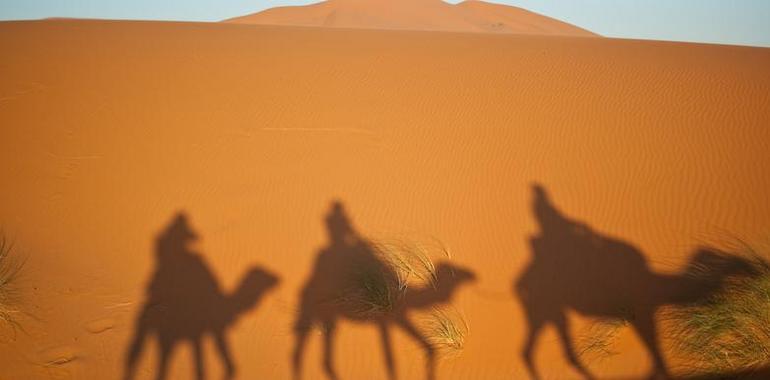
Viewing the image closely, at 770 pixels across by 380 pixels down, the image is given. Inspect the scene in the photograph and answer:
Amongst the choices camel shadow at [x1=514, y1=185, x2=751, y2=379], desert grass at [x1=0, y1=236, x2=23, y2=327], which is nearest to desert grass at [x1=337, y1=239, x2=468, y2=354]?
camel shadow at [x1=514, y1=185, x2=751, y2=379]

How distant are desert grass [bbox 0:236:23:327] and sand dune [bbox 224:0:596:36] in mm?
52359

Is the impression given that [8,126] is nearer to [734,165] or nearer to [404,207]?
[404,207]

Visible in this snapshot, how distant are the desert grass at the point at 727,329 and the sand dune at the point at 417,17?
175 ft

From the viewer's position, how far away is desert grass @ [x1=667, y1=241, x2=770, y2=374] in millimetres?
3340

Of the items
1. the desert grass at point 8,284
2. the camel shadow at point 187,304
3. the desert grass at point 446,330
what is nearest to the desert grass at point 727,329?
the desert grass at point 446,330

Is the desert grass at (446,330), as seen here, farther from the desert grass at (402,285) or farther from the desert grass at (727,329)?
the desert grass at (727,329)

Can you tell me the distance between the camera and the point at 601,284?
441 centimetres

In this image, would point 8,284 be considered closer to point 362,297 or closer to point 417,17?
point 362,297

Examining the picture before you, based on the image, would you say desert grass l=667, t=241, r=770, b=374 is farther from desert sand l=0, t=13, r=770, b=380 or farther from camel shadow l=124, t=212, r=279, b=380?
camel shadow l=124, t=212, r=279, b=380

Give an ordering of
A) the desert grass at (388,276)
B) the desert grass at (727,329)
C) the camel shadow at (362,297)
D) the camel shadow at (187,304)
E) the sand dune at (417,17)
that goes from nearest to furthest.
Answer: the desert grass at (727,329)
the camel shadow at (187,304)
the camel shadow at (362,297)
the desert grass at (388,276)
the sand dune at (417,17)

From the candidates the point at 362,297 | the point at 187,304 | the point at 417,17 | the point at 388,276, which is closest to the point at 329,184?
the point at 388,276

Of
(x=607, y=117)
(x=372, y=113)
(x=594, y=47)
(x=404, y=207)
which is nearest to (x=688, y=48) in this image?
(x=594, y=47)

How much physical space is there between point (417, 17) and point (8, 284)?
64033mm

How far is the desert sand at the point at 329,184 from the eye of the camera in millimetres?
3986
